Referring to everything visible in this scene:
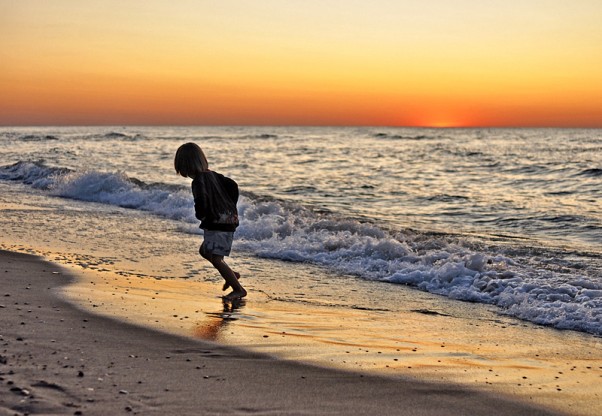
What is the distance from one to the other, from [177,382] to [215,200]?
3252 millimetres

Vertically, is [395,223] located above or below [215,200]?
below

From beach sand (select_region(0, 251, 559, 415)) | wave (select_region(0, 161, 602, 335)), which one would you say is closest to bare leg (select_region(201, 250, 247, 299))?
beach sand (select_region(0, 251, 559, 415))

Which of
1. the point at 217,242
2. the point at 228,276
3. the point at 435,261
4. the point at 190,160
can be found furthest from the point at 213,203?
the point at 435,261

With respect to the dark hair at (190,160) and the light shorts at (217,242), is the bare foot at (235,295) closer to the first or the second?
the light shorts at (217,242)

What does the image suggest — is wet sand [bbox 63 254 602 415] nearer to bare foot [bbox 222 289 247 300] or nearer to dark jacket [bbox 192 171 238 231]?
bare foot [bbox 222 289 247 300]

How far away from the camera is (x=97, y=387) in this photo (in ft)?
13.3

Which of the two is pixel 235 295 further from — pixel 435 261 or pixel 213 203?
pixel 435 261

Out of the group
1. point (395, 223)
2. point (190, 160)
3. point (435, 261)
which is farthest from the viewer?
point (395, 223)

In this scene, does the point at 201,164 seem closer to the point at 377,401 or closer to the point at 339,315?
the point at 339,315

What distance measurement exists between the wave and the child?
2.82 metres

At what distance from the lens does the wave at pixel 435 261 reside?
766 cm

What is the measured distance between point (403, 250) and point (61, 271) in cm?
515

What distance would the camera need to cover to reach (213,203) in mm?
7301

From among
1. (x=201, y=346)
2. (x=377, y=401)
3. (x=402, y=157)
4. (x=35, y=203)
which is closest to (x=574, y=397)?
(x=377, y=401)
